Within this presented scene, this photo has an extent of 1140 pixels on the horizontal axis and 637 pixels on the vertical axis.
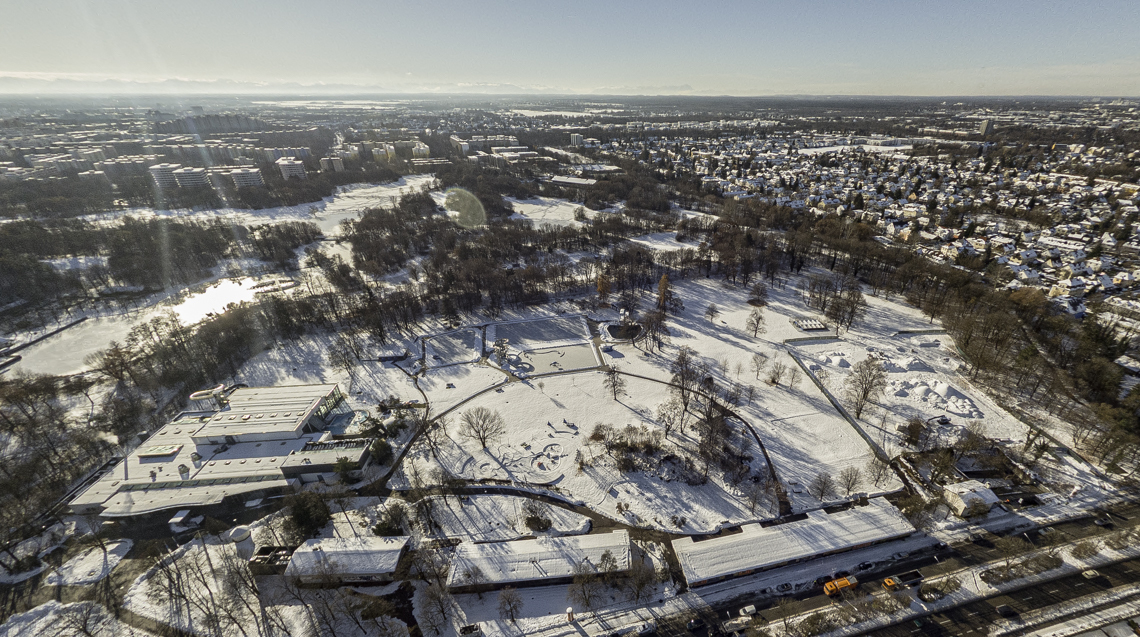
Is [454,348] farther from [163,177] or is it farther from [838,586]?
[163,177]

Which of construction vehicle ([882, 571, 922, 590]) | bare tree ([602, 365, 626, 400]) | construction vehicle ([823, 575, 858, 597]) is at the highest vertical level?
bare tree ([602, 365, 626, 400])

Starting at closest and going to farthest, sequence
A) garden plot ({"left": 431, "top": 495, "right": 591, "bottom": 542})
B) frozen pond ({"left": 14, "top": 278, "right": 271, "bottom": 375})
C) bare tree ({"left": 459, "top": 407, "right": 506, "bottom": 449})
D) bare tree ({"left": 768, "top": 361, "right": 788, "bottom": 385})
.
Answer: garden plot ({"left": 431, "top": 495, "right": 591, "bottom": 542}) < bare tree ({"left": 459, "top": 407, "right": 506, "bottom": 449}) < bare tree ({"left": 768, "top": 361, "right": 788, "bottom": 385}) < frozen pond ({"left": 14, "top": 278, "right": 271, "bottom": 375})

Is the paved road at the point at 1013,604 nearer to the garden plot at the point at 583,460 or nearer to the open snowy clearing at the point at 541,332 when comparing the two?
the garden plot at the point at 583,460

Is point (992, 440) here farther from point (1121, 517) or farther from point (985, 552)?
point (985, 552)

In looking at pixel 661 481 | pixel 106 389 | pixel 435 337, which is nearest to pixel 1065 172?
pixel 661 481

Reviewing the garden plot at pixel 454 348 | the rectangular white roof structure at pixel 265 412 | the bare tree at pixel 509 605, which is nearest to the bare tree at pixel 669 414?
the bare tree at pixel 509 605

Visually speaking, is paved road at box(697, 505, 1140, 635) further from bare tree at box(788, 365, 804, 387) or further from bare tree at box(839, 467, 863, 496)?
bare tree at box(788, 365, 804, 387)

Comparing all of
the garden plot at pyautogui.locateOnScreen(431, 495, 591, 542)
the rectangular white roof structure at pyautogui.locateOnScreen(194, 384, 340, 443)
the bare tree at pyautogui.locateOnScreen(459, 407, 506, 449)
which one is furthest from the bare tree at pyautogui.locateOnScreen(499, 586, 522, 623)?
the rectangular white roof structure at pyautogui.locateOnScreen(194, 384, 340, 443)

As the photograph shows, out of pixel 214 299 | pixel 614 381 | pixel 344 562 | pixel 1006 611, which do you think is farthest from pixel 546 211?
pixel 1006 611
